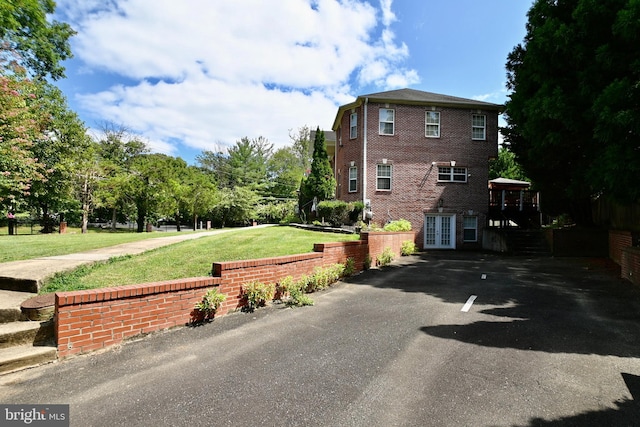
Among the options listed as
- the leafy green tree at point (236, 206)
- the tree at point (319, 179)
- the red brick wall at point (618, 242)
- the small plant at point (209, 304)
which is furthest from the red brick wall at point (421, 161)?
the leafy green tree at point (236, 206)

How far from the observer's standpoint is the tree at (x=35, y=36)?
1235cm

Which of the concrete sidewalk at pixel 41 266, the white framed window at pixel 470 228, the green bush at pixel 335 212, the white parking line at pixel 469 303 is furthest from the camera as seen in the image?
the white framed window at pixel 470 228

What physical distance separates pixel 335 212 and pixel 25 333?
1413 cm

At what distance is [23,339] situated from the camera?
3873 mm

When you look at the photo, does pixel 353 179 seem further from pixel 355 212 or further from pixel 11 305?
pixel 11 305

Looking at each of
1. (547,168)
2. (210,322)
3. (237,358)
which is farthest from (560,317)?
(547,168)

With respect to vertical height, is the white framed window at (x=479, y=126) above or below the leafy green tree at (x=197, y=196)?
above

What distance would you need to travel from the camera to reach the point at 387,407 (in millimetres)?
3012

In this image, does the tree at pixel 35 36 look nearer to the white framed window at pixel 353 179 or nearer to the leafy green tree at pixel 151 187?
the leafy green tree at pixel 151 187

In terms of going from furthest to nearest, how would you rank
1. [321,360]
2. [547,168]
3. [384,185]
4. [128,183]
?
[128,183]
[384,185]
[547,168]
[321,360]

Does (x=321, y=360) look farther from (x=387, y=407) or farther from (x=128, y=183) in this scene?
(x=128, y=183)

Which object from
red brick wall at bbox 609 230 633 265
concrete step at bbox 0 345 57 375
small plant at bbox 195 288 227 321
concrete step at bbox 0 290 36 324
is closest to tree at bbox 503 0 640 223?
red brick wall at bbox 609 230 633 265

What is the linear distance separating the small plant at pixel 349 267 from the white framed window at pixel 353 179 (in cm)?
1118

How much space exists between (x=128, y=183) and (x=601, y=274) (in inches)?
1222
